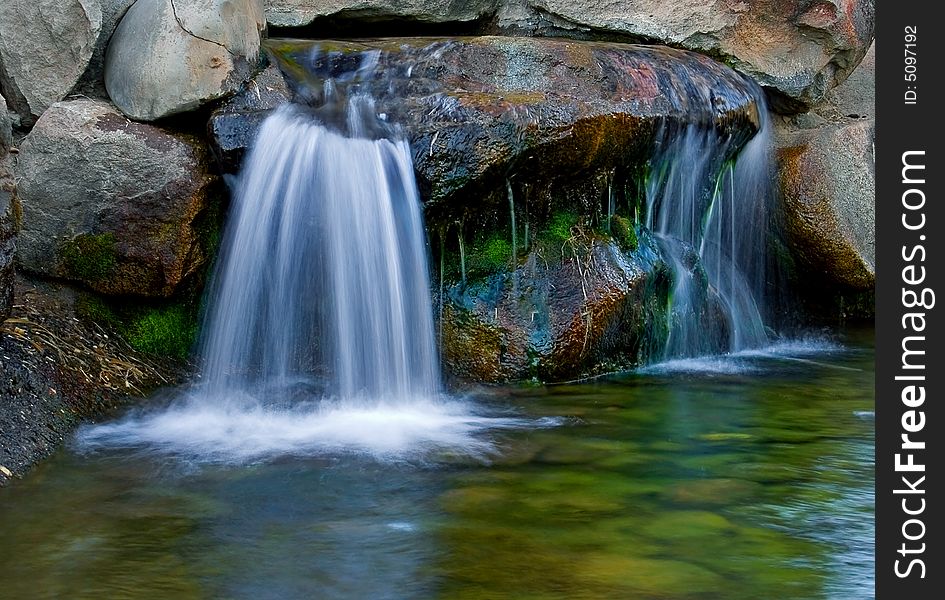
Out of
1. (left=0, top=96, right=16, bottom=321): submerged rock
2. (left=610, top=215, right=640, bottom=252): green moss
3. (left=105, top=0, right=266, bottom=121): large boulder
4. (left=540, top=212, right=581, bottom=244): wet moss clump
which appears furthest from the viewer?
(left=610, top=215, right=640, bottom=252): green moss

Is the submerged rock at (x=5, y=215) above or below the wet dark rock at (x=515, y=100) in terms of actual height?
below

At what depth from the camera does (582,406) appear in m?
5.11

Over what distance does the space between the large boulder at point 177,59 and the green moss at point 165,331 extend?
950mm

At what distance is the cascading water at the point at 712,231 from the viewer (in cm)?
635

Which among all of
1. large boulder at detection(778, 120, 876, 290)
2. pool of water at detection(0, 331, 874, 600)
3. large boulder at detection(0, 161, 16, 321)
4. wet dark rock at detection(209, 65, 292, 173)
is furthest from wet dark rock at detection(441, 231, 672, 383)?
large boulder at detection(0, 161, 16, 321)

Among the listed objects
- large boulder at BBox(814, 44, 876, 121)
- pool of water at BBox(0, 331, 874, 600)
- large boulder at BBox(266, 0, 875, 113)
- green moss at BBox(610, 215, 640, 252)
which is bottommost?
pool of water at BBox(0, 331, 874, 600)

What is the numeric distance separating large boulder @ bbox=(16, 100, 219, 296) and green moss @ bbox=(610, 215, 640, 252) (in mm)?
2122

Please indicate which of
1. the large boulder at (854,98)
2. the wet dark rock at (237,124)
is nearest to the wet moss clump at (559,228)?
the wet dark rock at (237,124)

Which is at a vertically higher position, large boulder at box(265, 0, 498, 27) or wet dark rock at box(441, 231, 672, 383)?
large boulder at box(265, 0, 498, 27)

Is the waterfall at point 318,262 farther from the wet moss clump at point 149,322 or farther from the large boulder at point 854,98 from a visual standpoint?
the large boulder at point 854,98

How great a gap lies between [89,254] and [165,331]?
1.71 ft

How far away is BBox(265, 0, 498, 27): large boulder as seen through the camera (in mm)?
7348

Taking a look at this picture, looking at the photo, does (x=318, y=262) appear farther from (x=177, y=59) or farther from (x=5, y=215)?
(x=5, y=215)

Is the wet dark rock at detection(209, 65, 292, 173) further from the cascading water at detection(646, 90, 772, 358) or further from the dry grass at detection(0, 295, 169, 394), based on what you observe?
the cascading water at detection(646, 90, 772, 358)
